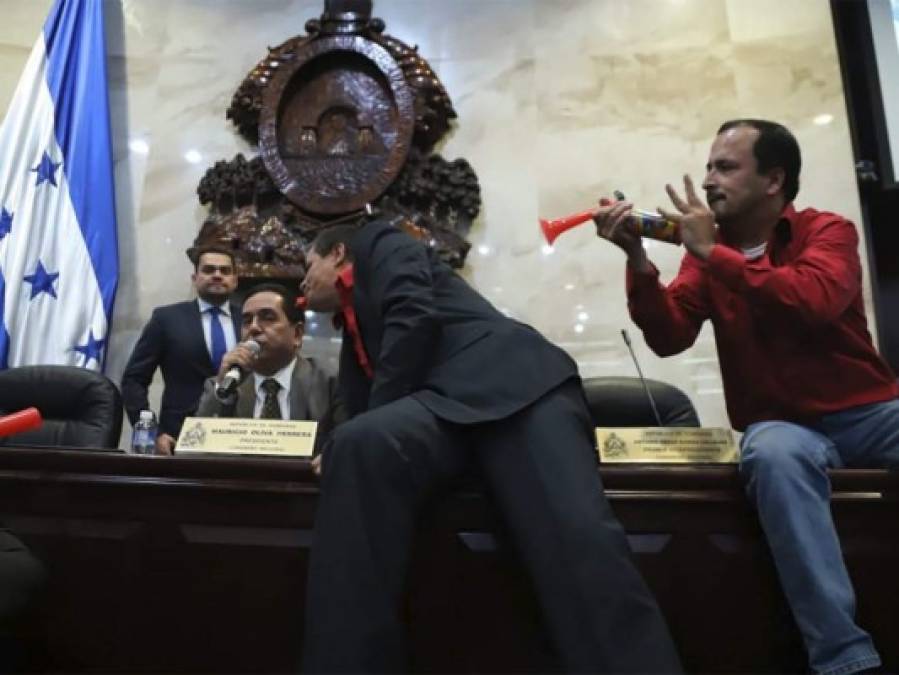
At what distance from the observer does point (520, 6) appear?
398 centimetres

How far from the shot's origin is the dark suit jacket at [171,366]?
2926 mm

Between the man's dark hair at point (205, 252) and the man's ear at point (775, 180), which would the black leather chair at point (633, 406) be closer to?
the man's ear at point (775, 180)

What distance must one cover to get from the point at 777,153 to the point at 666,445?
809 millimetres

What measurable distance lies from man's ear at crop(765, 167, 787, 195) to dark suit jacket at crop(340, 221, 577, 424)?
741 mm

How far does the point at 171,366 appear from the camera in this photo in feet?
9.82

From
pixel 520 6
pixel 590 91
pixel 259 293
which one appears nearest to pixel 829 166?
pixel 590 91

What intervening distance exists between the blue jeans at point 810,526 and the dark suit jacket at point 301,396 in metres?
1.20

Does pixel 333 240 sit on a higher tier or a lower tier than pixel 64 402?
higher

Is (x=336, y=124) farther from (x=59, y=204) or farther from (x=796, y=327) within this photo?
(x=796, y=327)

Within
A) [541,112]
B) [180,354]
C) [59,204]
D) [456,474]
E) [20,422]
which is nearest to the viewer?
[456,474]

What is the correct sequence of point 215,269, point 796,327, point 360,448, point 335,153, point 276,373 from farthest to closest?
point 335,153
point 215,269
point 276,373
point 796,327
point 360,448

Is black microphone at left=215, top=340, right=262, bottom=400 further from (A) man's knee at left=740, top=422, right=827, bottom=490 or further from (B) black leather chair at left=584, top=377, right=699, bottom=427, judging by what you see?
(A) man's knee at left=740, top=422, right=827, bottom=490

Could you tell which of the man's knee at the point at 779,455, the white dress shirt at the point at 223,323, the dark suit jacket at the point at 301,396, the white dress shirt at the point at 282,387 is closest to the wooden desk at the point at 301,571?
the man's knee at the point at 779,455

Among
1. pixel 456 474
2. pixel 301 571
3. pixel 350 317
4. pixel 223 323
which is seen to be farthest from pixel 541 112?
pixel 301 571
